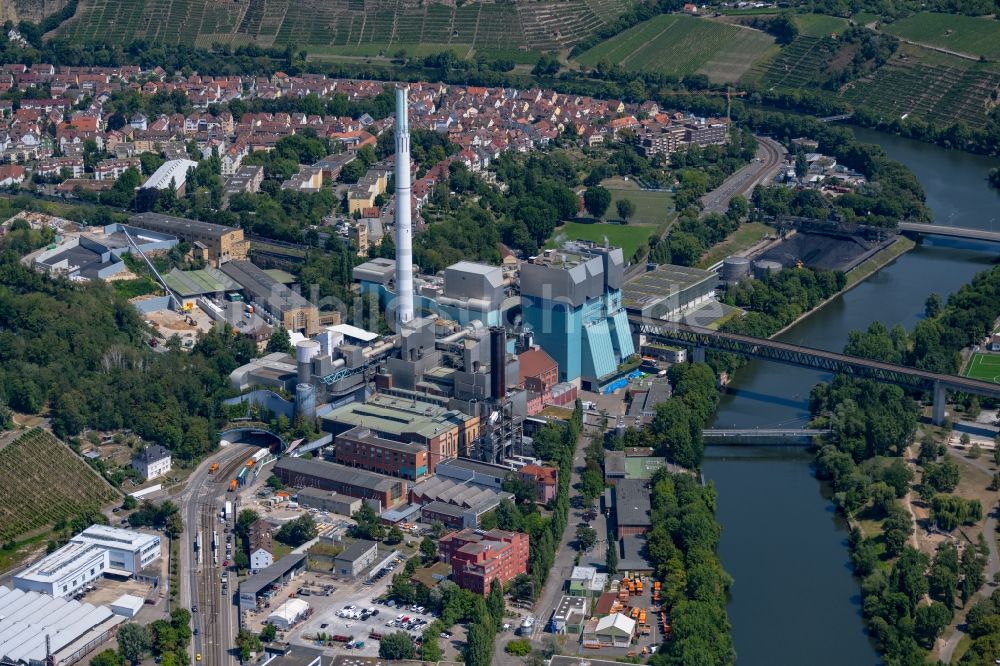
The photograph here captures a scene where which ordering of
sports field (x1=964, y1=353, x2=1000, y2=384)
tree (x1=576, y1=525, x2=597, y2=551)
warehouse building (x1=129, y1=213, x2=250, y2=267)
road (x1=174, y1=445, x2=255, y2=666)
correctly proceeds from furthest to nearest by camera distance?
1. warehouse building (x1=129, y1=213, x2=250, y2=267)
2. sports field (x1=964, y1=353, x2=1000, y2=384)
3. tree (x1=576, y1=525, x2=597, y2=551)
4. road (x1=174, y1=445, x2=255, y2=666)

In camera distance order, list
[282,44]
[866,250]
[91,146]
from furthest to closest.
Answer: [282,44] → [91,146] → [866,250]

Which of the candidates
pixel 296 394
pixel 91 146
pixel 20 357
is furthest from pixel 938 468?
pixel 91 146

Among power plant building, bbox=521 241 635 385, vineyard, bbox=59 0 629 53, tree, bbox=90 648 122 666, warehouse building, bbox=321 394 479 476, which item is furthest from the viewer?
vineyard, bbox=59 0 629 53

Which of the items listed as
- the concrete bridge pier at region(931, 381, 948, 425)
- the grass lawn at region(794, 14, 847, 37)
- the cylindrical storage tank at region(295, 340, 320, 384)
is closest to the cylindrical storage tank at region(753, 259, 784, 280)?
the concrete bridge pier at region(931, 381, 948, 425)

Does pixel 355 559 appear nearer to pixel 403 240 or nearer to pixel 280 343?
pixel 280 343

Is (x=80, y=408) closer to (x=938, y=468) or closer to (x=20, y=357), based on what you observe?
(x=20, y=357)

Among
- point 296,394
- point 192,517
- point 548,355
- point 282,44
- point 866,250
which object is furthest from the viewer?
point 282,44

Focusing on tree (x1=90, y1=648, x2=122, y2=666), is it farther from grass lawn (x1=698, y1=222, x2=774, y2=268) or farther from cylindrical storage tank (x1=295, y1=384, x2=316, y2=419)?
grass lawn (x1=698, y1=222, x2=774, y2=268)
